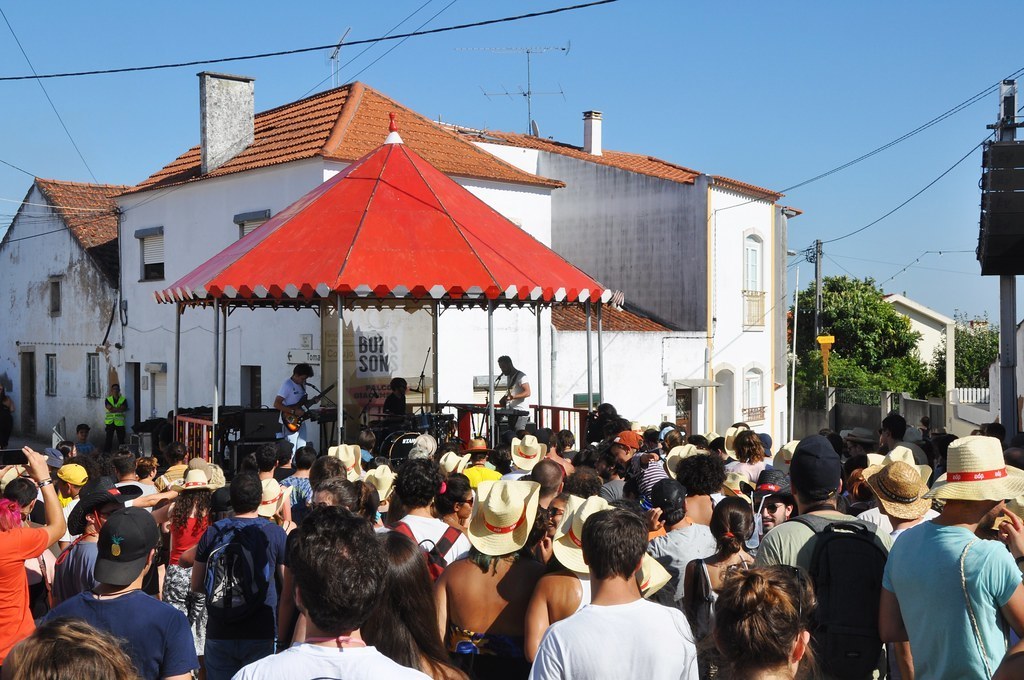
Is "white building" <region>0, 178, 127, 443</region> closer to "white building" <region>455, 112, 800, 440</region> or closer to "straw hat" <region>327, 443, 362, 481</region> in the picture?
"white building" <region>455, 112, 800, 440</region>

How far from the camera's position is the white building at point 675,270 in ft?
82.0

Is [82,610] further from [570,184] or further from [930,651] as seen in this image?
[570,184]

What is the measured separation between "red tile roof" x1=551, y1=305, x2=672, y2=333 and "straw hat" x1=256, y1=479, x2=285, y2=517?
16.0 m

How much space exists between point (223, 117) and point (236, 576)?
62.3 feet

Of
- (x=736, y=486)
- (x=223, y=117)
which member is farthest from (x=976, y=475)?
(x=223, y=117)

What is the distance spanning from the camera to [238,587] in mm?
4949

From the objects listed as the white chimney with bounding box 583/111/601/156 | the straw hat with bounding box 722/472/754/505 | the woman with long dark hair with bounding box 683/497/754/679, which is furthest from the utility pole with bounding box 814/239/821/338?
the woman with long dark hair with bounding box 683/497/754/679

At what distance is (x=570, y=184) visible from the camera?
90.4ft

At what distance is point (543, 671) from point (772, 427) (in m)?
27.1

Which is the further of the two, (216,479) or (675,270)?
(675,270)

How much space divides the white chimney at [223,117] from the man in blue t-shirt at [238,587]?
18018 mm

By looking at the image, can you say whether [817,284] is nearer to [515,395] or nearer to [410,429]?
[515,395]

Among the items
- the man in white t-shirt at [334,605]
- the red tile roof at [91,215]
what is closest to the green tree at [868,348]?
the red tile roof at [91,215]

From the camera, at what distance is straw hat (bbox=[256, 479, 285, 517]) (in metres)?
6.28
